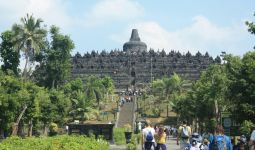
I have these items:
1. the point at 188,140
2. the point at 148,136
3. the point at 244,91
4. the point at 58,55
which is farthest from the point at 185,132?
the point at 58,55

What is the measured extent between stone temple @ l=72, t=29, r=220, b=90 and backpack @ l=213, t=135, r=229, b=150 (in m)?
94.9

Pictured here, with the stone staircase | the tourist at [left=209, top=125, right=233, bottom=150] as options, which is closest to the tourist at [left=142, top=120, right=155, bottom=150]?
the tourist at [left=209, top=125, right=233, bottom=150]

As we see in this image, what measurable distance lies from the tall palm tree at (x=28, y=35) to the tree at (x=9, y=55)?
496 millimetres

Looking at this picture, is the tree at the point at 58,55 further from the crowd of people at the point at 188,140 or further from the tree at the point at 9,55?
the crowd of people at the point at 188,140

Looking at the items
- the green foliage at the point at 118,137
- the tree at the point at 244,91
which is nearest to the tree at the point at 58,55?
the green foliage at the point at 118,137

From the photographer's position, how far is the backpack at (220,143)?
38.0 feet

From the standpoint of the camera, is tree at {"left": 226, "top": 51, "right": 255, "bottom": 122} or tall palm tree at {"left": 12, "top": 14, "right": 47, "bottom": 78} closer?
tree at {"left": 226, "top": 51, "right": 255, "bottom": 122}

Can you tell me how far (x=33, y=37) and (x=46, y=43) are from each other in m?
4.31

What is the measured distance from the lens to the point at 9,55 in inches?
1617

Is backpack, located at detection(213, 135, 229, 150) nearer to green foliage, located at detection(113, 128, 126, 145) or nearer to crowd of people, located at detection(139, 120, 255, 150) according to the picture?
crowd of people, located at detection(139, 120, 255, 150)

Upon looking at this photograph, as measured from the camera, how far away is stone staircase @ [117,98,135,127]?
55.8 m

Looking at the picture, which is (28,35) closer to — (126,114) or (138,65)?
(126,114)

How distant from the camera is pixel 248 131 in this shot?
20594 mm

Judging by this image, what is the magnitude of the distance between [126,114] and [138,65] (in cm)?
5352
